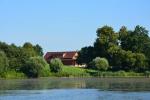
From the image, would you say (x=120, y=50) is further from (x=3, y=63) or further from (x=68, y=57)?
(x=68, y=57)

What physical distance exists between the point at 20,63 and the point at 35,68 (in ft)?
19.3

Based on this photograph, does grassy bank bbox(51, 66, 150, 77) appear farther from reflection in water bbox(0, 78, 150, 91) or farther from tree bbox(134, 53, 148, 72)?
reflection in water bbox(0, 78, 150, 91)

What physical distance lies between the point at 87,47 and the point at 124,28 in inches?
419

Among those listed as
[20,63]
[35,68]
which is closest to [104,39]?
[20,63]

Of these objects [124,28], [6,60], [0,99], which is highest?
[124,28]

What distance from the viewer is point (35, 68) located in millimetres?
99812

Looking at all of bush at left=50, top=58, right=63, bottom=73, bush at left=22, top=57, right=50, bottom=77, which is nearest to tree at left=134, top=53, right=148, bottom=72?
bush at left=50, top=58, right=63, bottom=73

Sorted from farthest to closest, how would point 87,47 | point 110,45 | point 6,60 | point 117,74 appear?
point 87,47 < point 110,45 < point 117,74 < point 6,60

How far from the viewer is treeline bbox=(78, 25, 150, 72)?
11300cm

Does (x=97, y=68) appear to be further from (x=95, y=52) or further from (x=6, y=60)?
(x=6, y=60)

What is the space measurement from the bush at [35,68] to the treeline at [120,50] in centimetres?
1554

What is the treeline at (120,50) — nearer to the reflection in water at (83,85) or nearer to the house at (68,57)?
the house at (68,57)

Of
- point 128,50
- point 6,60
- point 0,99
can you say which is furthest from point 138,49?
point 0,99

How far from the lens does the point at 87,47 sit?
420 ft
